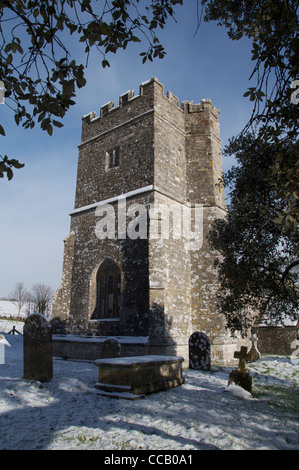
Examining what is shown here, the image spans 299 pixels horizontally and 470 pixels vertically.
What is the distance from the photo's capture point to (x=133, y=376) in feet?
20.8

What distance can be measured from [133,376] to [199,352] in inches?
160

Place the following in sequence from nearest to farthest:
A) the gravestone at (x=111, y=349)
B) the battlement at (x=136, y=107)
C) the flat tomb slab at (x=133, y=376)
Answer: the flat tomb slab at (x=133, y=376) < the gravestone at (x=111, y=349) < the battlement at (x=136, y=107)

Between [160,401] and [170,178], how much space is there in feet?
29.0

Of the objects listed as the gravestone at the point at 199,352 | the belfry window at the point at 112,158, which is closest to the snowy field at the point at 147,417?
the gravestone at the point at 199,352

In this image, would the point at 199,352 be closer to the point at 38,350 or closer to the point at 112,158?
the point at 38,350

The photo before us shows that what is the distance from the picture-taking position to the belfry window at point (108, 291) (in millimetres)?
12641

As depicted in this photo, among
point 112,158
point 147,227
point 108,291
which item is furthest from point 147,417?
point 112,158

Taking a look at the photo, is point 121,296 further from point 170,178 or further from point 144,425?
point 144,425

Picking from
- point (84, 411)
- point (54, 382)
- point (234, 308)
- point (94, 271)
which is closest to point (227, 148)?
point (234, 308)

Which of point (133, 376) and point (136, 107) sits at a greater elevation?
point (136, 107)

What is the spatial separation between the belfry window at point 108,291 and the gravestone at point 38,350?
5.03 metres

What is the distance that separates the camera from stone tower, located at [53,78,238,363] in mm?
11242

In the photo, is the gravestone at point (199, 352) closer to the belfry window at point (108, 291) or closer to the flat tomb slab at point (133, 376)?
the flat tomb slab at point (133, 376)
